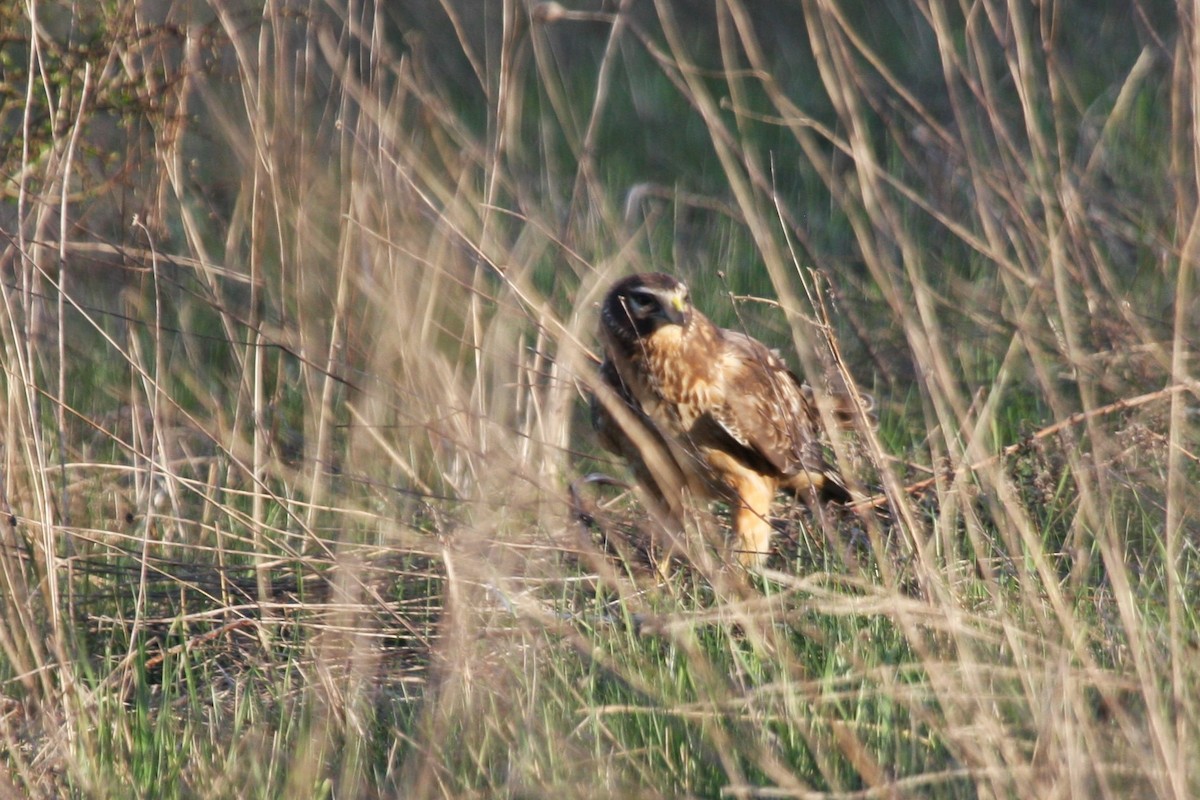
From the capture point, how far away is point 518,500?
155 inches

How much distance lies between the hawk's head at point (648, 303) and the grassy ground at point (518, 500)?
0.33 metres

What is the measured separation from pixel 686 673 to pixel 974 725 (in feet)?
2.70

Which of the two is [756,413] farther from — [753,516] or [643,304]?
[643,304]

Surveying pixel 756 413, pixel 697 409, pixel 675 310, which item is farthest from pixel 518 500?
pixel 756 413

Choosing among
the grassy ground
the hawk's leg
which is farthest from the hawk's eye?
the hawk's leg

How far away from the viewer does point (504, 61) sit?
145 inches

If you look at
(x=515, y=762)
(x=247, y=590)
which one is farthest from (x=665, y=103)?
(x=515, y=762)

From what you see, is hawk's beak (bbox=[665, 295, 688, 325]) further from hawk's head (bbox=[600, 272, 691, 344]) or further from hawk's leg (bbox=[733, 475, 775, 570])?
hawk's leg (bbox=[733, 475, 775, 570])

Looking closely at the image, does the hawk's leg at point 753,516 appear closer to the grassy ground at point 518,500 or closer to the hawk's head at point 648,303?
the grassy ground at point 518,500

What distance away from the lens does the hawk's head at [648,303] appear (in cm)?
493

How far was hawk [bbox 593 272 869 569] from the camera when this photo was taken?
5008mm

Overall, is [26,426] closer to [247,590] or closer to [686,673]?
[247,590]

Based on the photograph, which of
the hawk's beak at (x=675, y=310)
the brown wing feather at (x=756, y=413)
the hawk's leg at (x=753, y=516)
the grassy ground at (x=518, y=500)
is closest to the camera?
the grassy ground at (x=518, y=500)

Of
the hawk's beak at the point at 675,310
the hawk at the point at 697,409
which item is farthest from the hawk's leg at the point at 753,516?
the hawk's beak at the point at 675,310
